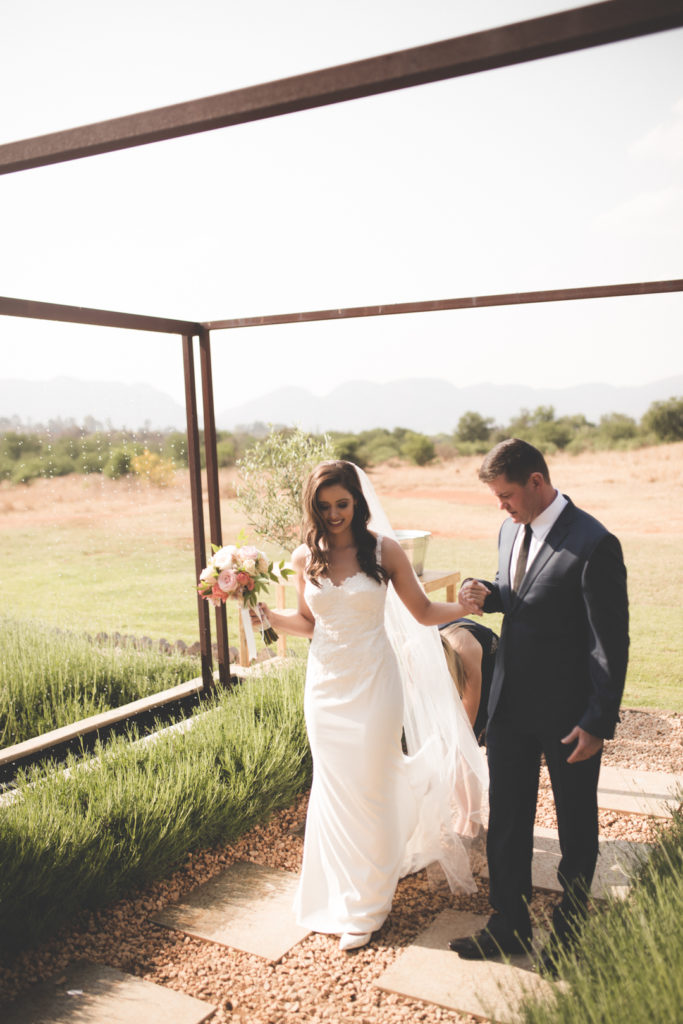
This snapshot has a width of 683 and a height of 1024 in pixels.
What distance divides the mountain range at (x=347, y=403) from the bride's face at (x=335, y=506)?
46.5 feet

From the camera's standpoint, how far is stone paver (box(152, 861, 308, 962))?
299 centimetres

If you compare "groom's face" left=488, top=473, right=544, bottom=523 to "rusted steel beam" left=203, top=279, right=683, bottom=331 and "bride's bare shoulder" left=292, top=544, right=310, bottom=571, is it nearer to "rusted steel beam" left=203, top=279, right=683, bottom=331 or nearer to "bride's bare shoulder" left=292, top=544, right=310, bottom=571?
"bride's bare shoulder" left=292, top=544, right=310, bottom=571

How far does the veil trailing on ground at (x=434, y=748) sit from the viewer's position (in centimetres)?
331

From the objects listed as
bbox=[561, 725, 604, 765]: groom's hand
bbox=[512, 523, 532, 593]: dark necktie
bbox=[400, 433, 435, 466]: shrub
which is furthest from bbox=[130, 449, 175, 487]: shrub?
bbox=[561, 725, 604, 765]: groom's hand

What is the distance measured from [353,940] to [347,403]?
1889 centimetres

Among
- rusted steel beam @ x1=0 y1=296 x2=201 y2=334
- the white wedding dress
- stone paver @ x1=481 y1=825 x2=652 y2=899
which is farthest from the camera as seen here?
rusted steel beam @ x1=0 y1=296 x2=201 y2=334

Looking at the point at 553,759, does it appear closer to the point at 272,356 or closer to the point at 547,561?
the point at 547,561

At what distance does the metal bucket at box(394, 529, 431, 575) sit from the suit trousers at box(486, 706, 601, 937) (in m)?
2.34

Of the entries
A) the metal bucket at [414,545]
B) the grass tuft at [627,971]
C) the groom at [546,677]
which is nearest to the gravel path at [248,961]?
the groom at [546,677]

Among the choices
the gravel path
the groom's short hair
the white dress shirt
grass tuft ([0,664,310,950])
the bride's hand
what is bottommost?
the gravel path

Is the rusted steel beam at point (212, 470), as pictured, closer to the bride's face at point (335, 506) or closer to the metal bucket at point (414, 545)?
the metal bucket at point (414, 545)

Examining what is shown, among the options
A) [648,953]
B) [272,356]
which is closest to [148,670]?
[648,953]

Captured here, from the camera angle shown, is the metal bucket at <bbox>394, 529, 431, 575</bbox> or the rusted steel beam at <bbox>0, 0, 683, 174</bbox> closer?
the rusted steel beam at <bbox>0, 0, 683, 174</bbox>

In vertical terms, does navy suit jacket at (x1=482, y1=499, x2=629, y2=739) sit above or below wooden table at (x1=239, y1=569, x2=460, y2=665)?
above
